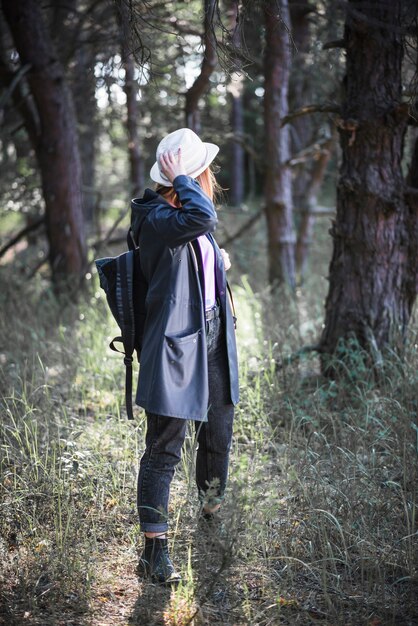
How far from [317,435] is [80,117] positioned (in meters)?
8.56

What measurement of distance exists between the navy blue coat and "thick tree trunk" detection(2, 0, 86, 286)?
556cm

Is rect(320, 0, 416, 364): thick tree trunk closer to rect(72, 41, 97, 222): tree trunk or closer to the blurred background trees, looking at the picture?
the blurred background trees

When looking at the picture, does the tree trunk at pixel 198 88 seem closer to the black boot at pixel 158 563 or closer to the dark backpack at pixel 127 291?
the dark backpack at pixel 127 291

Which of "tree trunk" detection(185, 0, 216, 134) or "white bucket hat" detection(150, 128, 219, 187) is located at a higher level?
"tree trunk" detection(185, 0, 216, 134)

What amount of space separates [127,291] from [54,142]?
19.1 ft

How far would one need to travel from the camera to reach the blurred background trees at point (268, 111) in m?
4.54

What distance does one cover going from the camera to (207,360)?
293 cm

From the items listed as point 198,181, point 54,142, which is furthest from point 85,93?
point 198,181

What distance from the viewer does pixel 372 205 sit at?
4.66m

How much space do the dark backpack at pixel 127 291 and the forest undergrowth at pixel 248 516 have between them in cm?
79

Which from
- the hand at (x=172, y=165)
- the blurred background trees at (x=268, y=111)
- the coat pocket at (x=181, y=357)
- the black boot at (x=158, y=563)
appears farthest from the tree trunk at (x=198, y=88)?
the black boot at (x=158, y=563)

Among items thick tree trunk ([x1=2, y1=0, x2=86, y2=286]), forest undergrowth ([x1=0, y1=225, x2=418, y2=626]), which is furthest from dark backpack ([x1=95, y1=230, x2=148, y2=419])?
thick tree trunk ([x1=2, y1=0, x2=86, y2=286])

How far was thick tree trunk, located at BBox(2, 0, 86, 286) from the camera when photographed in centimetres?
757

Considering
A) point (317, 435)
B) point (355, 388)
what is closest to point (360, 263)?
point (355, 388)
